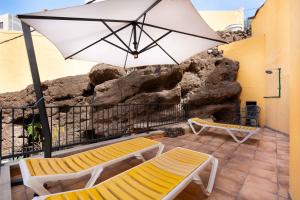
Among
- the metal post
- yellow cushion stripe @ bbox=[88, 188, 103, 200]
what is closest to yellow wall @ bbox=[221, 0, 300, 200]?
yellow cushion stripe @ bbox=[88, 188, 103, 200]

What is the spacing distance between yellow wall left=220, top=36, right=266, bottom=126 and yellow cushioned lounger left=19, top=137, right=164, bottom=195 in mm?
7755

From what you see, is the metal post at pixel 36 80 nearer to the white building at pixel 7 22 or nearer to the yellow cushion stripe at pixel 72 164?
the yellow cushion stripe at pixel 72 164

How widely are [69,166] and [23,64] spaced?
14.5 metres

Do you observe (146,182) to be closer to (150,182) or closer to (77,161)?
(150,182)

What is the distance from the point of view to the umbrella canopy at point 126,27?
8.18 ft

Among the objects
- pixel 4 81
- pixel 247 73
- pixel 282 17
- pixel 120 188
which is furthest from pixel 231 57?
pixel 4 81

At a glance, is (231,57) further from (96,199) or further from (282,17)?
(96,199)

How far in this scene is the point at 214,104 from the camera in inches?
371

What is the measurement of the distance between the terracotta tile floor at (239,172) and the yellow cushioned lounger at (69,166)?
0.38m

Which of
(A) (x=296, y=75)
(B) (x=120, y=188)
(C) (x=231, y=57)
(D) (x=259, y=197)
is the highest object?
(C) (x=231, y=57)

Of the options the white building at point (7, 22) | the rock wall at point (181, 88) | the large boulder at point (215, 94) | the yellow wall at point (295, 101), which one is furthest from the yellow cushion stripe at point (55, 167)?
the white building at point (7, 22)

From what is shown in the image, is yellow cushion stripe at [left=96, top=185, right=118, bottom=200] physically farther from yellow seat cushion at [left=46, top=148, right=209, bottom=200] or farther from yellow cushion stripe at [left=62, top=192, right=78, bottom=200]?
yellow cushion stripe at [left=62, top=192, right=78, bottom=200]

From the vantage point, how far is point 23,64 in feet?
44.1

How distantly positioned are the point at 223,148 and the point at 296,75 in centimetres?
259
